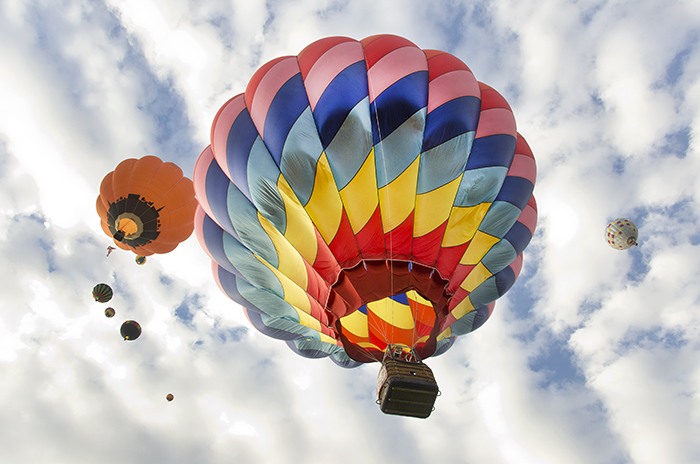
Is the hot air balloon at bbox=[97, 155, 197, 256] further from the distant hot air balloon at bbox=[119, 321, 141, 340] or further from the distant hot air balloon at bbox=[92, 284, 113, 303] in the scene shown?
the distant hot air balloon at bbox=[119, 321, 141, 340]

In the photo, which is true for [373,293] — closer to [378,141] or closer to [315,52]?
[378,141]

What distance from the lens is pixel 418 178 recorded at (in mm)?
4715

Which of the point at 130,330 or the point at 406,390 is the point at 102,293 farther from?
the point at 406,390

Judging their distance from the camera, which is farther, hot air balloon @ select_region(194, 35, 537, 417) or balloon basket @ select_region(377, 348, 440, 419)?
hot air balloon @ select_region(194, 35, 537, 417)

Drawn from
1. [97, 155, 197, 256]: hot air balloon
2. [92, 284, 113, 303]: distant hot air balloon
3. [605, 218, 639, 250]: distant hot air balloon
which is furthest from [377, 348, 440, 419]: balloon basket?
[92, 284, 113, 303]: distant hot air balloon

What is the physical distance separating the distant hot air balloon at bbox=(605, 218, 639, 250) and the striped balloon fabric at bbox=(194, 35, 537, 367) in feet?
18.2

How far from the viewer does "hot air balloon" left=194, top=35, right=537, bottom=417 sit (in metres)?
4.62

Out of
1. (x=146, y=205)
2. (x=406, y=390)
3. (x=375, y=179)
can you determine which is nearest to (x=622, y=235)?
(x=375, y=179)

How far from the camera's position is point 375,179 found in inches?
184

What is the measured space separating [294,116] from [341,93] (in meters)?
0.62

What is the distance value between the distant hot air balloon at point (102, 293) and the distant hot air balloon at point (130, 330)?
0.79m

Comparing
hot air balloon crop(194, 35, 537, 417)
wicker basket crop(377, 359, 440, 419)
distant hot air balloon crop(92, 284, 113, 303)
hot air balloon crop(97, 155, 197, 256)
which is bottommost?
wicker basket crop(377, 359, 440, 419)

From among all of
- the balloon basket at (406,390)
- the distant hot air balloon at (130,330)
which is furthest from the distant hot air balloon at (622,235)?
the distant hot air balloon at (130,330)

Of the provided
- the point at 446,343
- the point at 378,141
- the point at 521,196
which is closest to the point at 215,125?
the point at 378,141
